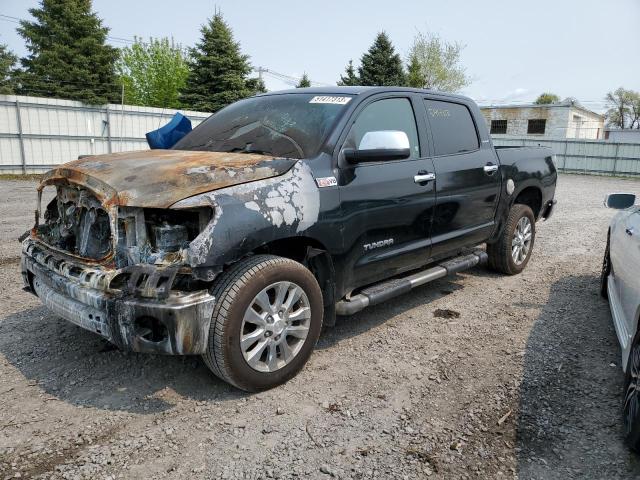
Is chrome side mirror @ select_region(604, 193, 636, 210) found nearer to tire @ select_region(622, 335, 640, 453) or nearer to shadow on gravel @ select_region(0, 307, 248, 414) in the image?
tire @ select_region(622, 335, 640, 453)

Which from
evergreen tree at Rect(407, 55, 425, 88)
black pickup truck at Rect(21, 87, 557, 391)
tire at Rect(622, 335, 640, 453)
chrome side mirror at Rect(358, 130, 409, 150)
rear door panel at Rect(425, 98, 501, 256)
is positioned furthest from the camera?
evergreen tree at Rect(407, 55, 425, 88)

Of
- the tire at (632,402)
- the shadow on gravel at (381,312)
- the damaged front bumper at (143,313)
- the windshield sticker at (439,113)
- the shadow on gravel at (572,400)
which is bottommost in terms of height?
the shadow on gravel at (572,400)

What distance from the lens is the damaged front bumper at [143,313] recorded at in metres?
2.56

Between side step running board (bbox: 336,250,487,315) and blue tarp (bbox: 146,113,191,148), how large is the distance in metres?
2.68

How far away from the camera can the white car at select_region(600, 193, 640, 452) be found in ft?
7.98

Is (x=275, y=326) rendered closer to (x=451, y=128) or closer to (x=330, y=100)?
(x=330, y=100)

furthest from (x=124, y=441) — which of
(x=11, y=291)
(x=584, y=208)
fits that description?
(x=584, y=208)

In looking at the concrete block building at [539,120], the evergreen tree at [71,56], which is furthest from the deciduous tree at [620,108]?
the evergreen tree at [71,56]

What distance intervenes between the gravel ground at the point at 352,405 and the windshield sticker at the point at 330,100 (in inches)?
71.6

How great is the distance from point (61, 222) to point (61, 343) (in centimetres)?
96

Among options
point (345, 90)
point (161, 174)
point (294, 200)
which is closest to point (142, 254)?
point (161, 174)

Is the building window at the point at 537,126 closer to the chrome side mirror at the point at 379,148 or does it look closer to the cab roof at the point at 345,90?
the cab roof at the point at 345,90

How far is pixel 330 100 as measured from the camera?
3.72 meters

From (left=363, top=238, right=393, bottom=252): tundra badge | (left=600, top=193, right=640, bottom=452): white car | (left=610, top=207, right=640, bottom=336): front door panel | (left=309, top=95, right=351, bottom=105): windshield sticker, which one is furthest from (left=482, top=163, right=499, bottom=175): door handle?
(left=309, top=95, right=351, bottom=105): windshield sticker
